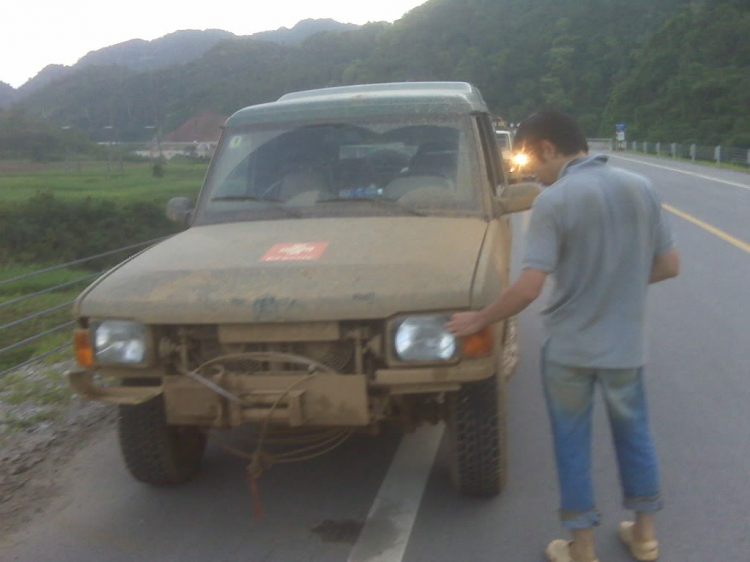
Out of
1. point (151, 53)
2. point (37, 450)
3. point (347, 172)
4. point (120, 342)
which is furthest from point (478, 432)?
point (151, 53)

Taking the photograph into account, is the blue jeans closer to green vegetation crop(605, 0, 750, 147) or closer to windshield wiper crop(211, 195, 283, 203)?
windshield wiper crop(211, 195, 283, 203)

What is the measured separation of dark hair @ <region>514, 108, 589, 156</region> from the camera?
11.3 feet

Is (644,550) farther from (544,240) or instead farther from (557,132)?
(557,132)

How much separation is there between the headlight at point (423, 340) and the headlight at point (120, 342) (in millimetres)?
1128

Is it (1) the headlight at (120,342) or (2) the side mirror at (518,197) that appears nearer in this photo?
(1) the headlight at (120,342)

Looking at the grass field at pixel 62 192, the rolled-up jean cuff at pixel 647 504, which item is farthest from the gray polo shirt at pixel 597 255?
the grass field at pixel 62 192

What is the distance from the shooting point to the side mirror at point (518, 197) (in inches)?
192

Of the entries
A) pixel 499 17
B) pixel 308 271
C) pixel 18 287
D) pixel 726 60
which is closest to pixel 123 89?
pixel 18 287

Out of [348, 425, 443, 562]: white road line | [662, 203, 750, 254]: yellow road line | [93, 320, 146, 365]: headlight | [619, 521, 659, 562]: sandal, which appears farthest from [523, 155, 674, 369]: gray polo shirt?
[662, 203, 750, 254]: yellow road line

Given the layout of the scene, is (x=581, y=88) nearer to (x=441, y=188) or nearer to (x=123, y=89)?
(x=123, y=89)

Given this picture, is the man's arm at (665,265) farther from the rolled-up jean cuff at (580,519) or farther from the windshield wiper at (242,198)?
the windshield wiper at (242,198)

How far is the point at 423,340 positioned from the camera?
362 centimetres

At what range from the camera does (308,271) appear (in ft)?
12.7

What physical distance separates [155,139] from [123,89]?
5.31 meters
